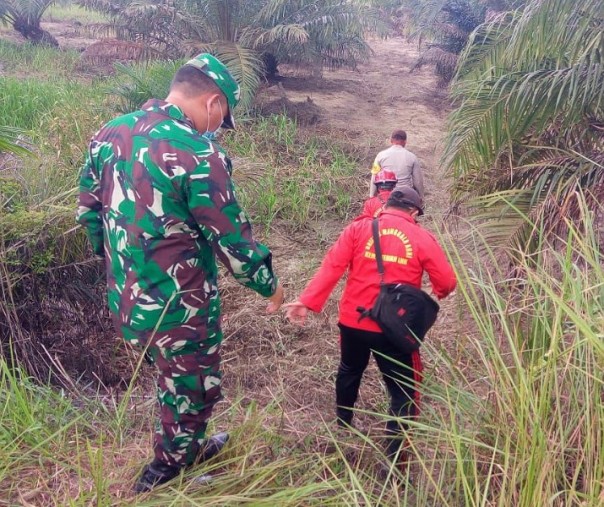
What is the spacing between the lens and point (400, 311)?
2809 millimetres

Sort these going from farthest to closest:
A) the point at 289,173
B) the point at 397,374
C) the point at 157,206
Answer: the point at 289,173 < the point at 397,374 < the point at 157,206

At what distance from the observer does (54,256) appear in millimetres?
3818

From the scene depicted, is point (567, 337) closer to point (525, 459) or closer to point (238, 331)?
point (525, 459)

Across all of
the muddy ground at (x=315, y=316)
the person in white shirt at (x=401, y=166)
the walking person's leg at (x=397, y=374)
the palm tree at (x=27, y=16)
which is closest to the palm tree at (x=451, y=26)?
the muddy ground at (x=315, y=316)

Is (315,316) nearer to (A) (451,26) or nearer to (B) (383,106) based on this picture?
(B) (383,106)

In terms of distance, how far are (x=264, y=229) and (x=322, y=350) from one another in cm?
197

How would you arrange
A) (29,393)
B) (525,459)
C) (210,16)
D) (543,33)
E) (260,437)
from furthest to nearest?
(210,16), (543,33), (29,393), (260,437), (525,459)

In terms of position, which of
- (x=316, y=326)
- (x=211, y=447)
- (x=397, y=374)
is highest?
(x=397, y=374)

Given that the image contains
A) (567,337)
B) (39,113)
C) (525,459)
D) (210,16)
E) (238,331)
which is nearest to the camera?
Answer: (525,459)

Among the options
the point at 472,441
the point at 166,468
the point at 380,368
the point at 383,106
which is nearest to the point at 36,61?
the point at 383,106

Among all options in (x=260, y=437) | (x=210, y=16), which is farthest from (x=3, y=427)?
(x=210, y=16)

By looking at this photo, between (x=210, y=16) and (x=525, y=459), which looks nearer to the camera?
(x=525, y=459)

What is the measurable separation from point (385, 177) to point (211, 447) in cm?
324

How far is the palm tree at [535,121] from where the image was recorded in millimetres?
3725
